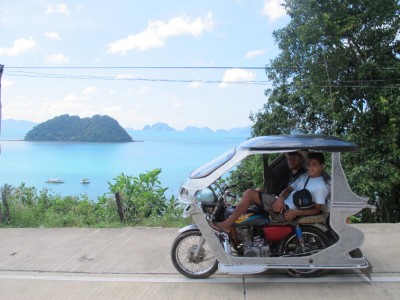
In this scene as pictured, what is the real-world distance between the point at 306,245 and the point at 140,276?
Answer: 200 cm

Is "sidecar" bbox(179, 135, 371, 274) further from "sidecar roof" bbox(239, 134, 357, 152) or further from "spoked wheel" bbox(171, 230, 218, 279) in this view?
"spoked wheel" bbox(171, 230, 218, 279)

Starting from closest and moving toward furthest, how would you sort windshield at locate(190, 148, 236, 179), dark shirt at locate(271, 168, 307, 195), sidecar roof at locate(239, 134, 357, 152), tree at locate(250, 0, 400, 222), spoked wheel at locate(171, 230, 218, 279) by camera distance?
sidecar roof at locate(239, 134, 357, 152), windshield at locate(190, 148, 236, 179), spoked wheel at locate(171, 230, 218, 279), dark shirt at locate(271, 168, 307, 195), tree at locate(250, 0, 400, 222)

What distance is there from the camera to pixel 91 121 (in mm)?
43469

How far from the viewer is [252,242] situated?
4.79 meters

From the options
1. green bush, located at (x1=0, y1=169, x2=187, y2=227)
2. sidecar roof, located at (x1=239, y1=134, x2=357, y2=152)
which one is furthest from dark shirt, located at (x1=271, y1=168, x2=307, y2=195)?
green bush, located at (x1=0, y1=169, x2=187, y2=227)

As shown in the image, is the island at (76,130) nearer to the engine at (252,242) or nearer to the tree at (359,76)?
the tree at (359,76)

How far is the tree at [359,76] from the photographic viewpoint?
440 inches

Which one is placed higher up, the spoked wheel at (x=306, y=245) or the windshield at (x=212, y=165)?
the windshield at (x=212, y=165)

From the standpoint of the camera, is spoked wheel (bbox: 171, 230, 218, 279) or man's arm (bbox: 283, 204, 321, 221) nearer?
man's arm (bbox: 283, 204, 321, 221)

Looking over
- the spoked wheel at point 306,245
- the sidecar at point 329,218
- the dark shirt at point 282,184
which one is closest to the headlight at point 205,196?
the sidecar at point 329,218

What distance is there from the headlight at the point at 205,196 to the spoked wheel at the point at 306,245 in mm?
971

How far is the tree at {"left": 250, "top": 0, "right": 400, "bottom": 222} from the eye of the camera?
A: 11164 mm

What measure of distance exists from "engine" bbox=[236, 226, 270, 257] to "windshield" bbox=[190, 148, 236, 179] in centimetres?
76

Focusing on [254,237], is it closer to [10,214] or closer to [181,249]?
[181,249]
